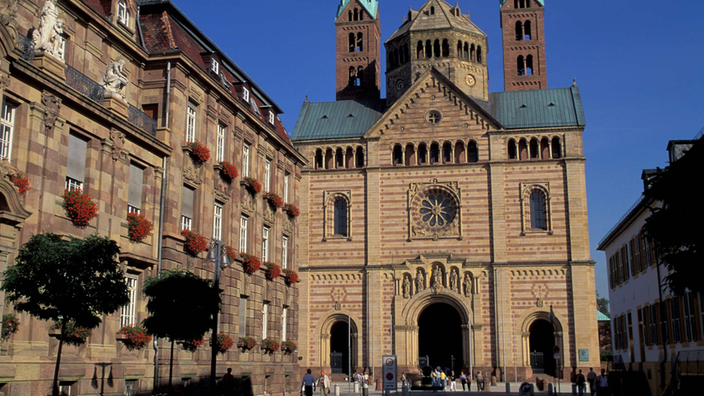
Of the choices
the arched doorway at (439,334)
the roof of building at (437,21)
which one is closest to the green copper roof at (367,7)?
the roof of building at (437,21)

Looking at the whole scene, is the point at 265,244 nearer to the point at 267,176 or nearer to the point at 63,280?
the point at 267,176

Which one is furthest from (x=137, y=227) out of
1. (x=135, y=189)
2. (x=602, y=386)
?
(x=602, y=386)

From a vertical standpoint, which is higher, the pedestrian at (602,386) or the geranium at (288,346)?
the geranium at (288,346)

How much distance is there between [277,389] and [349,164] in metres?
28.3

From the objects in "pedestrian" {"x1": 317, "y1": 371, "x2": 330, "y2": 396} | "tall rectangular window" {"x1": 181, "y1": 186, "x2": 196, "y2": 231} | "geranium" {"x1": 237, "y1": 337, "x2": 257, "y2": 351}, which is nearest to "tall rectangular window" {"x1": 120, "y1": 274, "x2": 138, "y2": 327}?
"tall rectangular window" {"x1": 181, "y1": 186, "x2": 196, "y2": 231}

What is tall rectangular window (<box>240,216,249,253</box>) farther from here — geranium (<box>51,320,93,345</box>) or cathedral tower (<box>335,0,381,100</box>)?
cathedral tower (<box>335,0,381,100</box>)

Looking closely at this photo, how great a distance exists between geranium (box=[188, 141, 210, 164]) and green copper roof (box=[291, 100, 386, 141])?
33.9 m

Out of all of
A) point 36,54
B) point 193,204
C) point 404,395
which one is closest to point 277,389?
point 404,395

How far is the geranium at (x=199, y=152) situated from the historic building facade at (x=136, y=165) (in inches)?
2.6

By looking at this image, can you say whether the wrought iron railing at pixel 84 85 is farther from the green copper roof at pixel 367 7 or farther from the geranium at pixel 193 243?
the green copper roof at pixel 367 7

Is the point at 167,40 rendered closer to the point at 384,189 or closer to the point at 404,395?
the point at 404,395

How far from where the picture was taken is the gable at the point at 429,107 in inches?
2488

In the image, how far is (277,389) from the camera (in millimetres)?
39750

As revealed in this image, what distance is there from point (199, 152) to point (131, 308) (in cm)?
704
